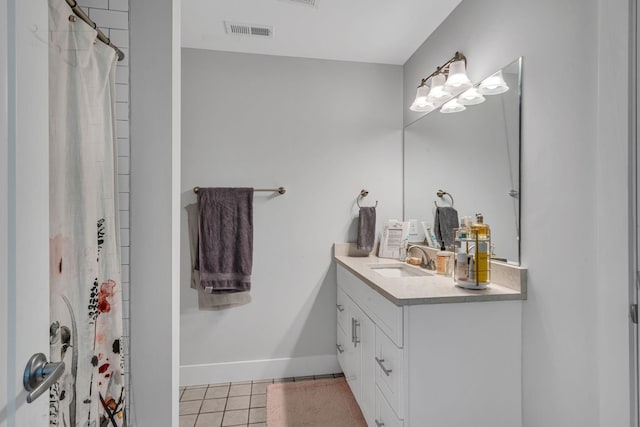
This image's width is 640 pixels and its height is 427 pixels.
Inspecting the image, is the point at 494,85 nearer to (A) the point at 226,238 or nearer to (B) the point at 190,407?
(A) the point at 226,238

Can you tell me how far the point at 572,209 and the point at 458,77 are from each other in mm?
906

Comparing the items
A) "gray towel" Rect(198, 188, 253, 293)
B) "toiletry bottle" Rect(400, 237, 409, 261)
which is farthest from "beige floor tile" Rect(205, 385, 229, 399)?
"toiletry bottle" Rect(400, 237, 409, 261)

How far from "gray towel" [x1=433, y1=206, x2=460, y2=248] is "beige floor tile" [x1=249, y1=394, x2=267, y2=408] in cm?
148

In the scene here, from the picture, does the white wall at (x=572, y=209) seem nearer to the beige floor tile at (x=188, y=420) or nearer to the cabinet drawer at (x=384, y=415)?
the cabinet drawer at (x=384, y=415)

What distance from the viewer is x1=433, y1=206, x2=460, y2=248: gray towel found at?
1.92 meters

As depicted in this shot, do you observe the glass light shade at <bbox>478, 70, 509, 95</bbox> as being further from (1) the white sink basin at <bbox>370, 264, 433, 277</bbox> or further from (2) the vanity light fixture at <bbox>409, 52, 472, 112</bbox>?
(1) the white sink basin at <bbox>370, 264, 433, 277</bbox>

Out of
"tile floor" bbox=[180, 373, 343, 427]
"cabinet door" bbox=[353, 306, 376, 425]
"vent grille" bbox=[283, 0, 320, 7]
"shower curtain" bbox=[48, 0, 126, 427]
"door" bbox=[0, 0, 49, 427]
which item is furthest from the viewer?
"tile floor" bbox=[180, 373, 343, 427]

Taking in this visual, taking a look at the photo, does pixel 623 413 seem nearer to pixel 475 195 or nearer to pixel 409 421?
pixel 409 421

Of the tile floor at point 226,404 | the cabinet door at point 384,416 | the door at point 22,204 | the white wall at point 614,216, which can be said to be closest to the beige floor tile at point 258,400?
the tile floor at point 226,404

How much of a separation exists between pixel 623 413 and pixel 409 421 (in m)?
0.67

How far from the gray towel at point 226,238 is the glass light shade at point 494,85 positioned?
4.97 feet

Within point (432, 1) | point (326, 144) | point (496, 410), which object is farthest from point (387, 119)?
point (496, 410)

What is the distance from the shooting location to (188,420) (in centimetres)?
189

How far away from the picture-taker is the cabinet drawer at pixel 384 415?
1.33 m
